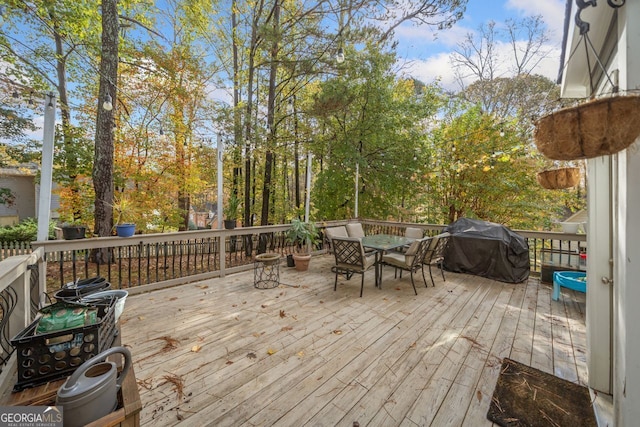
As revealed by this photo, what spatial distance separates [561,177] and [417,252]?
186 cm

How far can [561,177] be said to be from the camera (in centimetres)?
285

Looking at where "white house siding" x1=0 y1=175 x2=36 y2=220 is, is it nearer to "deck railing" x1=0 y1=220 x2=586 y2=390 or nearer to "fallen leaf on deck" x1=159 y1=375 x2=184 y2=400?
"deck railing" x1=0 y1=220 x2=586 y2=390

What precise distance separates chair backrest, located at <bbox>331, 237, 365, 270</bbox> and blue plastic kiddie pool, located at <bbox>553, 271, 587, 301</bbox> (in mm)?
2673

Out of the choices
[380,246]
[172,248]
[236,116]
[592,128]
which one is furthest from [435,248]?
[236,116]

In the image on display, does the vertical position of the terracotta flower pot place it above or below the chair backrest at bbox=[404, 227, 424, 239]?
below

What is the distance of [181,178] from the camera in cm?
879

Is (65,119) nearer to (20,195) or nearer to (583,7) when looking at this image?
(20,195)

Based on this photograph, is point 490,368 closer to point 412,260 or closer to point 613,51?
point 412,260

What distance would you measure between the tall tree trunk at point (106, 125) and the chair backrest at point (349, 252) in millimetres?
4503

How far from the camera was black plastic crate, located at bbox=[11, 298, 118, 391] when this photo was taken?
1143 mm

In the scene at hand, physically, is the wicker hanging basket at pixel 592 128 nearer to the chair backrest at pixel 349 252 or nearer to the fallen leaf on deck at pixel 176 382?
the chair backrest at pixel 349 252

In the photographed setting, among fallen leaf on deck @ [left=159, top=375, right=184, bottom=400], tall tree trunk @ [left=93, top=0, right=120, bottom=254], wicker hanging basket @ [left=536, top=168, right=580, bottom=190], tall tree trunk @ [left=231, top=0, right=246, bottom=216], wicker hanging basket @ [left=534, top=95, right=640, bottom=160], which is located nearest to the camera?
wicker hanging basket @ [left=534, top=95, right=640, bottom=160]

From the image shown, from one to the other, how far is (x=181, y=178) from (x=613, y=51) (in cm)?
968

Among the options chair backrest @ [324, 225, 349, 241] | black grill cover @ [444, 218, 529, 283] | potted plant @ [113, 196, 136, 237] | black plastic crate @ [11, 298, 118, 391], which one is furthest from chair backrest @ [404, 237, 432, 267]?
potted plant @ [113, 196, 136, 237]
